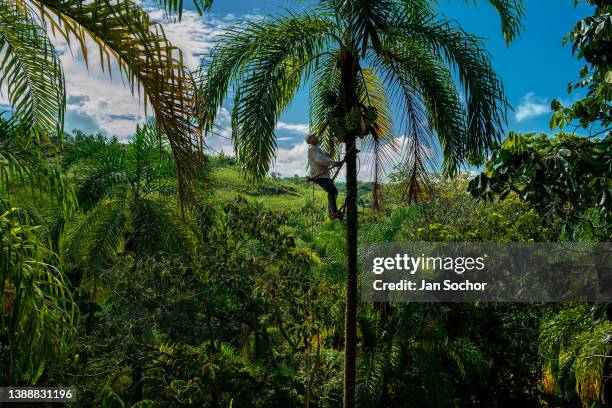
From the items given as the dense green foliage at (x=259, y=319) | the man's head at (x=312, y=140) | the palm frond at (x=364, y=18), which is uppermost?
the palm frond at (x=364, y=18)

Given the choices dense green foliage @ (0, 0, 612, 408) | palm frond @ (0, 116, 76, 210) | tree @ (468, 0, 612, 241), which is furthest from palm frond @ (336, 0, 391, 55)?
palm frond @ (0, 116, 76, 210)

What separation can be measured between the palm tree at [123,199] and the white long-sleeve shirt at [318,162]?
5550 millimetres

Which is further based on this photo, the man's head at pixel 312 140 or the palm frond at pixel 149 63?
the man's head at pixel 312 140

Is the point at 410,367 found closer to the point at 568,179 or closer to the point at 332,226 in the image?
the point at 332,226

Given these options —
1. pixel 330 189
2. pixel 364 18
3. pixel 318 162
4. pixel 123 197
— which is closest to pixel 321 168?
pixel 318 162

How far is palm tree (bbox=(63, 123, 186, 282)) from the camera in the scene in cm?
1244

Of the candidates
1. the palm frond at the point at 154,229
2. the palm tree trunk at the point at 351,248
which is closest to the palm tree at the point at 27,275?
the palm tree trunk at the point at 351,248

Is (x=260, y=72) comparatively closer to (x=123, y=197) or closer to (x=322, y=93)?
(x=322, y=93)

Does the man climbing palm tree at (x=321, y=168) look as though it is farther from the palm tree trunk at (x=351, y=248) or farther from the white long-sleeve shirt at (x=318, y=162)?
the palm tree trunk at (x=351, y=248)

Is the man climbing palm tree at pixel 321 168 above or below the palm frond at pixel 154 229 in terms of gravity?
above

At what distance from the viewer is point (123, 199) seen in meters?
13.4

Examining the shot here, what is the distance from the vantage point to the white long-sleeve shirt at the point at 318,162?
289 inches

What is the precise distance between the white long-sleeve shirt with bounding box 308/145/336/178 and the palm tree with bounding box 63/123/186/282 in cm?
555

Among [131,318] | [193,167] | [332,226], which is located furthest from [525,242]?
[193,167]
